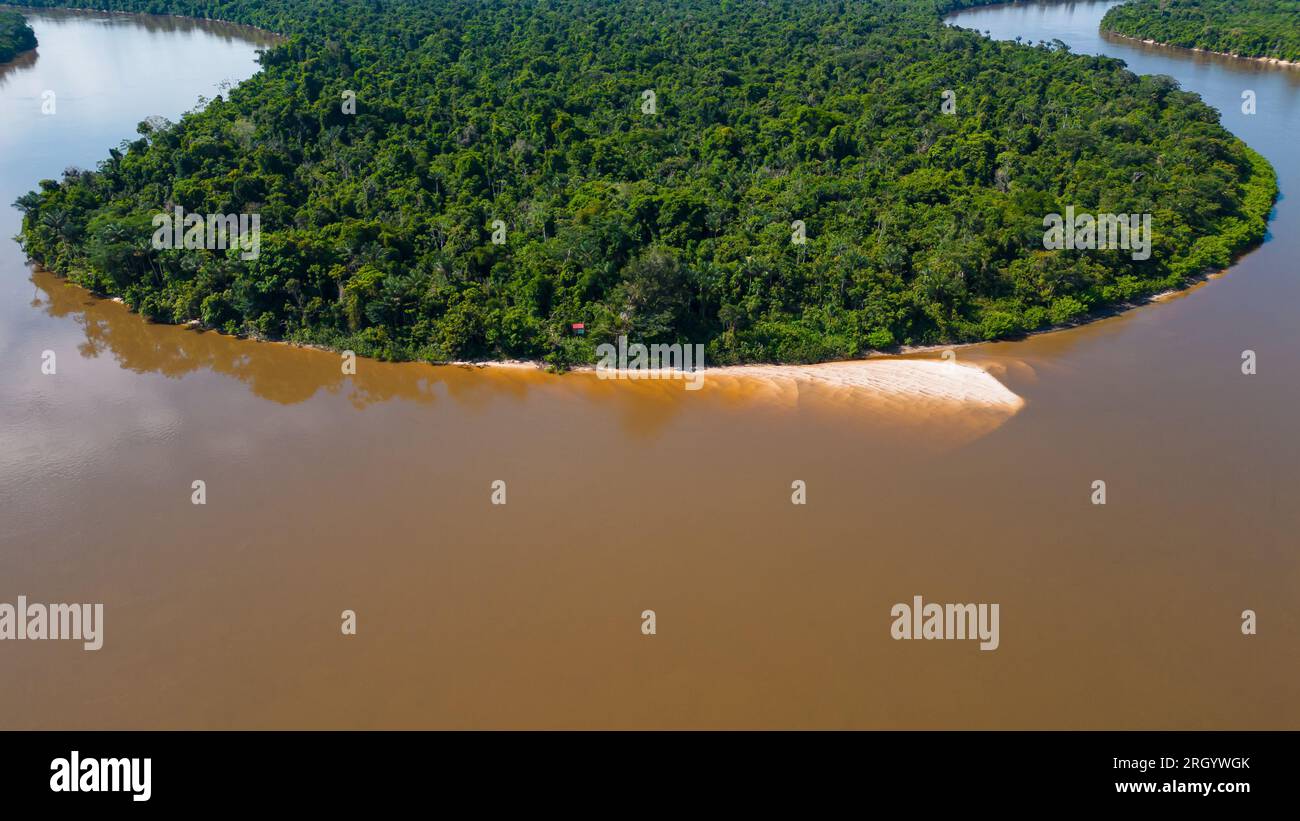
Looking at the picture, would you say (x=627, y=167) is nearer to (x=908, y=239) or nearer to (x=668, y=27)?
(x=908, y=239)
